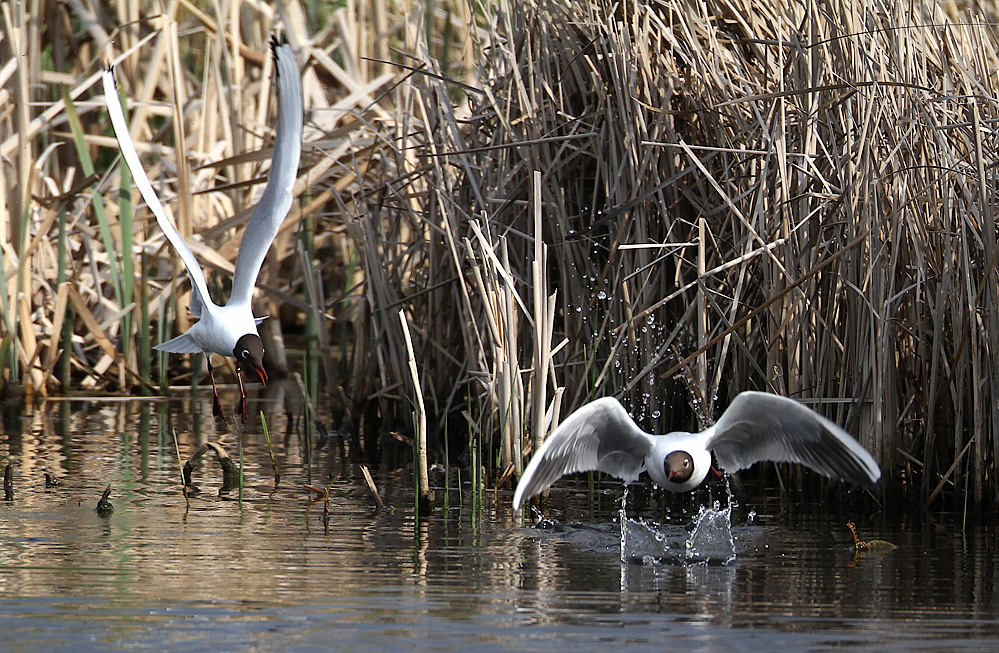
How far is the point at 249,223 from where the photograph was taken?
6023 mm

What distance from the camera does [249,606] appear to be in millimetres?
4172

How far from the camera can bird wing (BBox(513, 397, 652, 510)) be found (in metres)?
5.27

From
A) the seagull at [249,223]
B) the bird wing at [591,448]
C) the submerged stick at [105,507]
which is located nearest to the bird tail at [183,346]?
the seagull at [249,223]

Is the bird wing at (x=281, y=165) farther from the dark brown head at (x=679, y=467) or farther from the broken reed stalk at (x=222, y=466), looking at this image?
the dark brown head at (x=679, y=467)

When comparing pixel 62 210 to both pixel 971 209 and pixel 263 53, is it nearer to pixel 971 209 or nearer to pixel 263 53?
pixel 263 53

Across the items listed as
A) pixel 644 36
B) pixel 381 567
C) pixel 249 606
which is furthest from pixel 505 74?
pixel 249 606

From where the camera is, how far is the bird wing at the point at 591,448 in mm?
5270

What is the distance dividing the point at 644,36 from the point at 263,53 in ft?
15.2

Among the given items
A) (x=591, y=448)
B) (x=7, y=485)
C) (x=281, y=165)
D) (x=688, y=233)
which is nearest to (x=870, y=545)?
(x=591, y=448)

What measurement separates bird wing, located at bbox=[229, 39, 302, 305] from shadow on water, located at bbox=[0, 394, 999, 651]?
1.02 meters

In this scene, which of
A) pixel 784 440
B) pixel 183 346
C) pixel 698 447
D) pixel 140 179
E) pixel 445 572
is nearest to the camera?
pixel 445 572

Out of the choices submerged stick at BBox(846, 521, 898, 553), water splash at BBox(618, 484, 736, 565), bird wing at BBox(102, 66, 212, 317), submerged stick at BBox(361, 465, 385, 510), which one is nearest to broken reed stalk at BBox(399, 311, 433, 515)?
submerged stick at BBox(361, 465, 385, 510)

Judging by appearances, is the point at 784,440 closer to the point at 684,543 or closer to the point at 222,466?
the point at 684,543

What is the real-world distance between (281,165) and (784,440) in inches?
87.9
